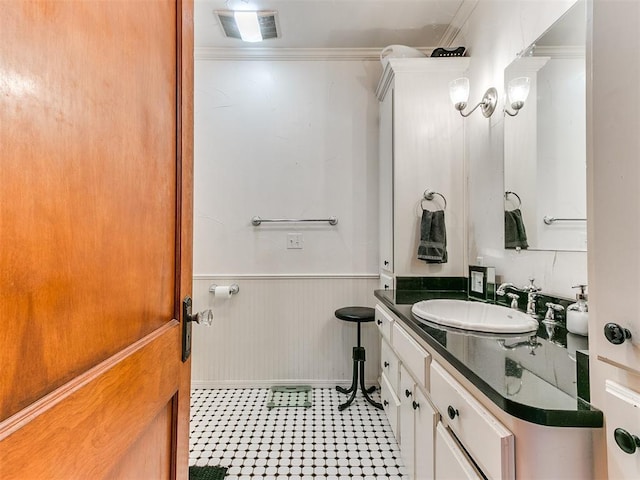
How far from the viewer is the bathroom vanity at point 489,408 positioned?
2.06 ft

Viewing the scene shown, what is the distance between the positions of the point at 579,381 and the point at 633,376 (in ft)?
0.58

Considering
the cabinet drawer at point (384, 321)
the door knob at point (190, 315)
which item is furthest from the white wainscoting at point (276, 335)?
the door knob at point (190, 315)

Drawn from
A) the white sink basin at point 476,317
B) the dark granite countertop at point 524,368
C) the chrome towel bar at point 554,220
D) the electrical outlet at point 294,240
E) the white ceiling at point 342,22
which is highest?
the white ceiling at point 342,22

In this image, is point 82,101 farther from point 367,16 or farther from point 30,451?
point 367,16

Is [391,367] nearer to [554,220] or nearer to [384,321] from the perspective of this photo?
[384,321]

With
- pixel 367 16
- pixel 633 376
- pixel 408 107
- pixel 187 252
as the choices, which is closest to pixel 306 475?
pixel 187 252

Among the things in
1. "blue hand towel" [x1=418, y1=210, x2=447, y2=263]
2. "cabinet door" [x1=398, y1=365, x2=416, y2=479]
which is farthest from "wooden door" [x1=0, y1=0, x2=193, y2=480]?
"blue hand towel" [x1=418, y1=210, x2=447, y2=263]

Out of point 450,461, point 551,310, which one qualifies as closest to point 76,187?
point 450,461

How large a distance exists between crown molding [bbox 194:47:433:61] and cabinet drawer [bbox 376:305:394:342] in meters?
1.81

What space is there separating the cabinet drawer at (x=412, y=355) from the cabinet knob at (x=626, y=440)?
58 cm

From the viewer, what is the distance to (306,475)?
4.97 ft

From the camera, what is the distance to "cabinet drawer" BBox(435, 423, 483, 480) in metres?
0.84

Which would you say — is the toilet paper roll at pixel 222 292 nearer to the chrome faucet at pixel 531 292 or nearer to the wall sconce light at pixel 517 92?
the chrome faucet at pixel 531 292

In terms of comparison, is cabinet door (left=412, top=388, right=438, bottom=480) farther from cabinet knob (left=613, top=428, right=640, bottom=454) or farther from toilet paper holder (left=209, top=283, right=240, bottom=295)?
toilet paper holder (left=209, top=283, right=240, bottom=295)
